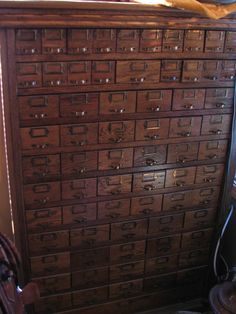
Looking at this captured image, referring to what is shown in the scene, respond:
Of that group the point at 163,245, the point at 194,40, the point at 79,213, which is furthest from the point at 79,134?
the point at 163,245

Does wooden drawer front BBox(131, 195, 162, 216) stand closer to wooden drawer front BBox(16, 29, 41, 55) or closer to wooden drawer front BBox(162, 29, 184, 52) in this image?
wooden drawer front BBox(162, 29, 184, 52)

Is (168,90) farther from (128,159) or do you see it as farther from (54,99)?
(54,99)

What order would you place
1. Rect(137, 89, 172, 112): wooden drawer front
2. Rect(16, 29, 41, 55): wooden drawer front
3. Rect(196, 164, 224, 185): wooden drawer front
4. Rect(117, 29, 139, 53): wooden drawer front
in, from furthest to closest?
Rect(196, 164, 224, 185): wooden drawer front < Rect(137, 89, 172, 112): wooden drawer front < Rect(117, 29, 139, 53): wooden drawer front < Rect(16, 29, 41, 55): wooden drawer front

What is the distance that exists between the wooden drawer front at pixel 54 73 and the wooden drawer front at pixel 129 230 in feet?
1.97

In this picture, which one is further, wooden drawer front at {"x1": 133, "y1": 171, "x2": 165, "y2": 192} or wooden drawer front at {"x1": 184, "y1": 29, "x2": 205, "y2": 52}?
wooden drawer front at {"x1": 133, "y1": 171, "x2": 165, "y2": 192}

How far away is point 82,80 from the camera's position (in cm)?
126

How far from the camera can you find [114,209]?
1478 millimetres

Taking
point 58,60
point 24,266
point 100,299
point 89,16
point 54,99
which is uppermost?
point 89,16

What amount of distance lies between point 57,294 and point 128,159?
2.04ft

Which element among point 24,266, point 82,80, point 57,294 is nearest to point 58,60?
point 82,80

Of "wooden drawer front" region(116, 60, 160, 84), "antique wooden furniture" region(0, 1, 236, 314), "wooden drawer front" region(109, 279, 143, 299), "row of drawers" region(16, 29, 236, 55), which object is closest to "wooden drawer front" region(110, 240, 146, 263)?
"antique wooden furniture" region(0, 1, 236, 314)

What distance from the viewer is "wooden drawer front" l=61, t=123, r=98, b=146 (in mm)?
1303

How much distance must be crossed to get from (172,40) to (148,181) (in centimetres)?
53

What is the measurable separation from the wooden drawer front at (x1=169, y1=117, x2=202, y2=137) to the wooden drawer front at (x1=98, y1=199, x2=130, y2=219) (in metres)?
0.32
